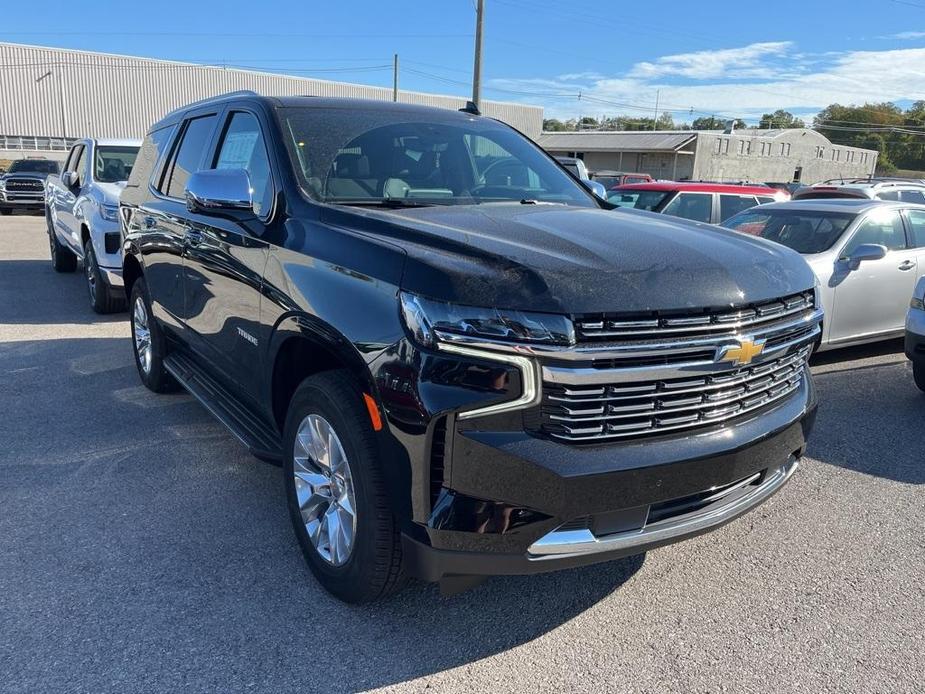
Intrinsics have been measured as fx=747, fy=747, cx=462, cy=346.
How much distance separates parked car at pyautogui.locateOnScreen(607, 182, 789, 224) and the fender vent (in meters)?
9.24

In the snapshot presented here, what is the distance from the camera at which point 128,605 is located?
9.79ft

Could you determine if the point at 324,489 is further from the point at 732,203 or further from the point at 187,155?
the point at 732,203

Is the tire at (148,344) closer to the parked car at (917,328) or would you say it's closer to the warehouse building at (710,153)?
the parked car at (917,328)

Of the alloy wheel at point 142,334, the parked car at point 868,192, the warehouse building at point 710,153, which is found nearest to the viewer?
the alloy wheel at point 142,334

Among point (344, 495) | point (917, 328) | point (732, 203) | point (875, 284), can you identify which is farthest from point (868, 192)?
point (344, 495)

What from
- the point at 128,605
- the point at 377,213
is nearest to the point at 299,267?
the point at 377,213

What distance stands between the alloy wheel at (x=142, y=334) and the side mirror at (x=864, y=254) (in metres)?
6.00

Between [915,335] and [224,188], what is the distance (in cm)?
526

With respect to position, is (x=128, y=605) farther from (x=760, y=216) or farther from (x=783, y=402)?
(x=760, y=216)

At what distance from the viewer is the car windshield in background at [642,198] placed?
11.1m

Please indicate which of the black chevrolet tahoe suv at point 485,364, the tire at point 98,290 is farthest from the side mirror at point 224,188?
the tire at point 98,290

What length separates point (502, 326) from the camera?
7.70ft

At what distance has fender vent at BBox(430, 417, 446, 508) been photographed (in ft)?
7.72

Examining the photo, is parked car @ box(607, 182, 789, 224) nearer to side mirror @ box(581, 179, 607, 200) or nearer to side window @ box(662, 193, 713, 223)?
side window @ box(662, 193, 713, 223)
